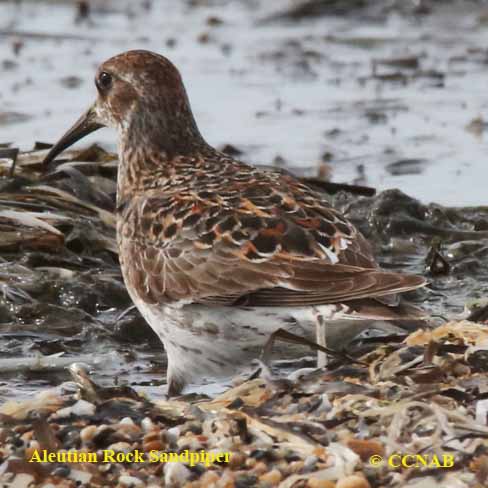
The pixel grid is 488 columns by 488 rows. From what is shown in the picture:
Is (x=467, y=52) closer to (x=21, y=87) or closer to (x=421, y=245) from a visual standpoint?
(x=21, y=87)

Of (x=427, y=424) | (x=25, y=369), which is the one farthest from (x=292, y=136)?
(x=427, y=424)

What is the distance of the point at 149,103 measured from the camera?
596 centimetres

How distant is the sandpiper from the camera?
478cm

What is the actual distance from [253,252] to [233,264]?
84mm

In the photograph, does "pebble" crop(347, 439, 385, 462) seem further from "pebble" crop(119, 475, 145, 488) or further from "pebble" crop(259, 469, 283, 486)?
"pebble" crop(119, 475, 145, 488)

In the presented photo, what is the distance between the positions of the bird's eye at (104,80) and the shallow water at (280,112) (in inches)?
34.5

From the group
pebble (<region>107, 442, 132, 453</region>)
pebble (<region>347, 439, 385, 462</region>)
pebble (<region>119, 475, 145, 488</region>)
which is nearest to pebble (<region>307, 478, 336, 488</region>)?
pebble (<region>347, 439, 385, 462</region>)

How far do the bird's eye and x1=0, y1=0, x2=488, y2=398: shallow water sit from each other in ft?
2.87

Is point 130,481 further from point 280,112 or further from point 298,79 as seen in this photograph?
point 298,79

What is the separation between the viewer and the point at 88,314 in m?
6.25

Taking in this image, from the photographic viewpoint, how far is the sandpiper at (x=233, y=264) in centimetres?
478

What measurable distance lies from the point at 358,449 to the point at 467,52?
801cm

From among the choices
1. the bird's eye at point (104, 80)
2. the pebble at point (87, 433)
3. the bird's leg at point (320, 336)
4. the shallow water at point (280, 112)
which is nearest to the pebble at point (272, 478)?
the pebble at point (87, 433)

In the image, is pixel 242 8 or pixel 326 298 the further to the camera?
pixel 242 8
